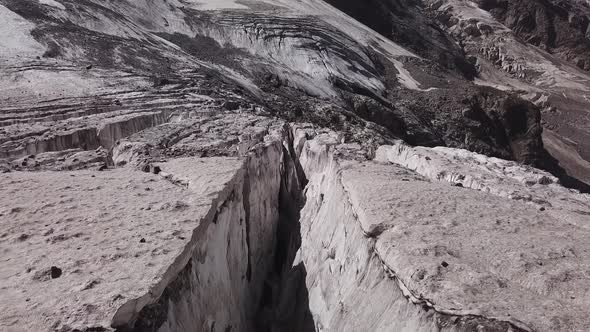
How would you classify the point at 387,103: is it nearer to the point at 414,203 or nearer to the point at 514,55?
the point at 414,203

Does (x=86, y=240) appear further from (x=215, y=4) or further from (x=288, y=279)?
(x=215, y=4)

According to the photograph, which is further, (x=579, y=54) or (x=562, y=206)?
(x=579, y=54)

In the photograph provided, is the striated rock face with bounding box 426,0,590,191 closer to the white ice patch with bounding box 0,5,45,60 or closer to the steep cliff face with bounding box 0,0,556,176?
the steep cliff face with bounding box 0,0,556,176

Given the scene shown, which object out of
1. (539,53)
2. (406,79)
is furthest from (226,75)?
(539,53)

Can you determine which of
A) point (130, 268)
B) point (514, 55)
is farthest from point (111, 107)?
point (514, 55)

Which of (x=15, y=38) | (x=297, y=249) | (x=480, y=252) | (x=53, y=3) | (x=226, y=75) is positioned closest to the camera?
(x=480, y=252)
